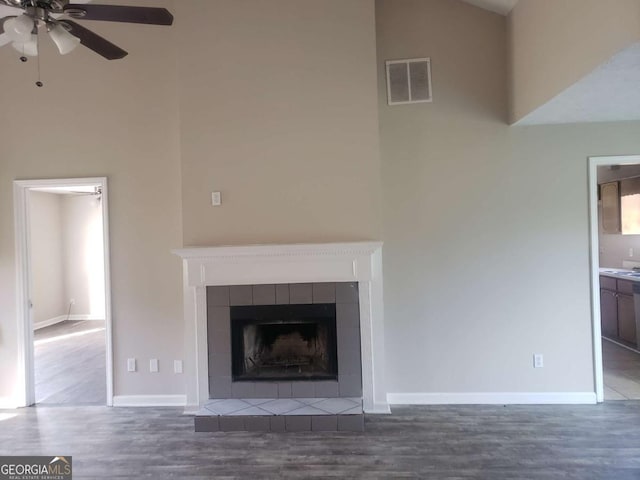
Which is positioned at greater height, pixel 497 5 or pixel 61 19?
pixel 497 5

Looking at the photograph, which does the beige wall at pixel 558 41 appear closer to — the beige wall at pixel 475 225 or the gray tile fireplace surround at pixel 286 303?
the beige wall at pixel 475 225

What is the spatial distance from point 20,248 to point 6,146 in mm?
969

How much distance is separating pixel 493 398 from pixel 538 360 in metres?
0.52

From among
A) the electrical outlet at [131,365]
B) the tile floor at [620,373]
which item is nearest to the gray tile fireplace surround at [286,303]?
the electrical outlet at [131,365]

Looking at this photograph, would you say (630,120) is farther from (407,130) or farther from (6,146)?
(6,146)

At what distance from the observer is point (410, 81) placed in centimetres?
341

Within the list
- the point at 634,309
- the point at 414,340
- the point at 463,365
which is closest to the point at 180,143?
the point at 414,340

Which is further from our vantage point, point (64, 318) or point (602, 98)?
point (64, 318)

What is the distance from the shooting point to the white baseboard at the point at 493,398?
334cm

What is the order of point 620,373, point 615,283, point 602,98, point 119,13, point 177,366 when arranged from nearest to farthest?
point 119,13 → point 602,98 → point 177,366 → point 620,373 → point 615,283

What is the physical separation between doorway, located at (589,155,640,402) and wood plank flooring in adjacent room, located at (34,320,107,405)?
4707 mm

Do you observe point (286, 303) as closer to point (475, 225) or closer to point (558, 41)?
point (475, 225)

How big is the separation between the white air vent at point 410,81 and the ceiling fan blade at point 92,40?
7.19 feet

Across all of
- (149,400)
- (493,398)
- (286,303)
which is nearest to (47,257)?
(149,400)
